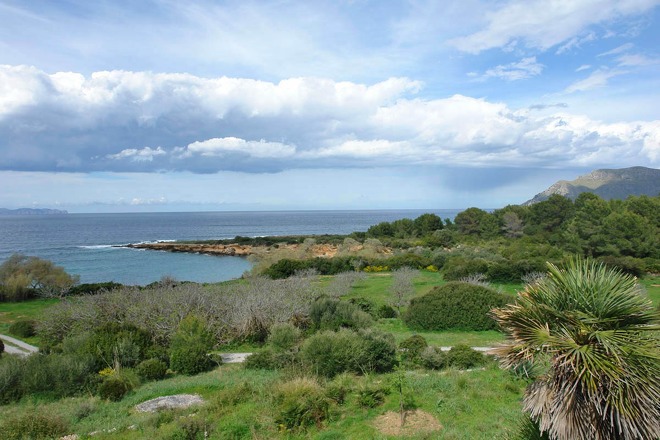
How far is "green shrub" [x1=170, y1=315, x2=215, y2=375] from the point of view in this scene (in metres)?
13.3

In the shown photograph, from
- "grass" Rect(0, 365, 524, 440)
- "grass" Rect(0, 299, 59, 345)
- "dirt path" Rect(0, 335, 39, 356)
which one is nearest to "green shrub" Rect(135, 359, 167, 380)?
"grass" Rect(0, 365, 524, 440)

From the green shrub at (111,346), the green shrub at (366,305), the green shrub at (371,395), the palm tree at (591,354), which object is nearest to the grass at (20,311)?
the green shrub at (111,346)

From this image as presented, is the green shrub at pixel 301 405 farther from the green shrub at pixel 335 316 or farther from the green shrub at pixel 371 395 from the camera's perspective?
the green shrub at pixel 335 316

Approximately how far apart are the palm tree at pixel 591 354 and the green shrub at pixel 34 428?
780 cm

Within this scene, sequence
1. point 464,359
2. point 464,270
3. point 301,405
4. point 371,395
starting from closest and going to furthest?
point 301,405 < point 371,395 < point 464,359 < point 464,270

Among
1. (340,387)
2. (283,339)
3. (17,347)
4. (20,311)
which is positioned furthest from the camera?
(20,311)

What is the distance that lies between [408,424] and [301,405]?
6.39 ft

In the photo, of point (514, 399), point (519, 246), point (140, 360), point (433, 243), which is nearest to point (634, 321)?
point (514, 399)

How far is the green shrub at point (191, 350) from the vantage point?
43.7ft

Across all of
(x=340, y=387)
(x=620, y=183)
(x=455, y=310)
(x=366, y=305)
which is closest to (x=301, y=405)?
(x=340, y=387)

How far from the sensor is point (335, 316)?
17859mm

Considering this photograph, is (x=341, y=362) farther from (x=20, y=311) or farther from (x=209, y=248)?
(x=209, y=248)

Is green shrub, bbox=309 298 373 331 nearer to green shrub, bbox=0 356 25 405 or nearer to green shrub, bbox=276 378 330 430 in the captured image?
green shrub, bbox=276 378 330 430

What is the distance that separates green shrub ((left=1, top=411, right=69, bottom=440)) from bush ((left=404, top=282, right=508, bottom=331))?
14.4m
